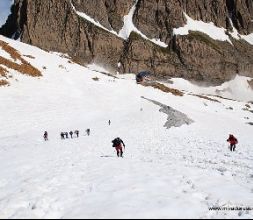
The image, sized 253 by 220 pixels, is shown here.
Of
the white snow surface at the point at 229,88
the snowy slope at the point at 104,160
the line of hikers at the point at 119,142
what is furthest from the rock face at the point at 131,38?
the line of hikers at the point at 119,142

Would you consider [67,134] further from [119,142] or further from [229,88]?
[229,88]

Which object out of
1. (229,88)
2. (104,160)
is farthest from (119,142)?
(229,88)

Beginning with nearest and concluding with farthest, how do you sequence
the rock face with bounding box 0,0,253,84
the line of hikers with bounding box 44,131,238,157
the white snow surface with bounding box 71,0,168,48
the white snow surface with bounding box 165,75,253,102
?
1. the line of hikers with bounding box 44,131,238,157
2. the rock face with bounding box 0,0,253,84
3. the white snow surface with bounding box 71,0,168,48
4. the white snow surface with bounding box 165,75,253,102

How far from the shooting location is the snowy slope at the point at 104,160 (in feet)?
44.6

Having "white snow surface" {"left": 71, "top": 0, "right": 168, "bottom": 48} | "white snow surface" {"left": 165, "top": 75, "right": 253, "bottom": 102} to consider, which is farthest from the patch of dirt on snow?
"white snow surface" {"left": 71, "top": 0, "right": 168, "bottom": 48}

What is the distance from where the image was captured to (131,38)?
Result: 177m

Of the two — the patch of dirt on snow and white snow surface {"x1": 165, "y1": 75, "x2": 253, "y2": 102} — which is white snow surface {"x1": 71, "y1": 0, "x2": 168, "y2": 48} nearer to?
white snow surface {"x1": 165, "y1": 75, "x2": 253, "y2": 102}

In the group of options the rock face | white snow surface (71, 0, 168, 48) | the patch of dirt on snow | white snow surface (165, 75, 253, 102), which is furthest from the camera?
white snow surface (165, 75, 253, 102)

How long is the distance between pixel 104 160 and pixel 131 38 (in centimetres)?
15654

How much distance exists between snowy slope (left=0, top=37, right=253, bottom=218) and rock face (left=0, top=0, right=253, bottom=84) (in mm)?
97632

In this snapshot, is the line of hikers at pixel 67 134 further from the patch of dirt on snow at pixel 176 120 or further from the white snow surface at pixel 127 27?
the white snow surface at pixel 127 27

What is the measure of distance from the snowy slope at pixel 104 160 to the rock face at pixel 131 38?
97632 mm

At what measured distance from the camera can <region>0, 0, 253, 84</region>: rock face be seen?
163 m

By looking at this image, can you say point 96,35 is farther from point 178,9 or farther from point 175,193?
point 175,193
